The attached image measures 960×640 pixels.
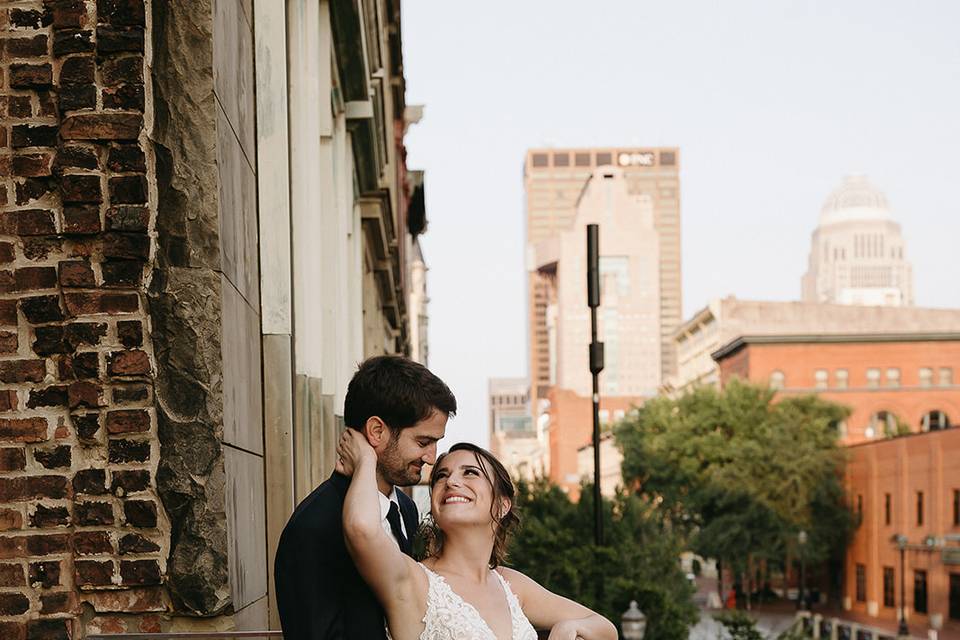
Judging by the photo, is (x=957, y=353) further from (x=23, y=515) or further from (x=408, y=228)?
(x=23, y=515)

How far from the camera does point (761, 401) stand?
7038 cm

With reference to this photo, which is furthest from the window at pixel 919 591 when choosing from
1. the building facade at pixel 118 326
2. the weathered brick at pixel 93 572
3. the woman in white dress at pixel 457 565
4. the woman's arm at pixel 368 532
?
the woman's arm at pixel 368 532

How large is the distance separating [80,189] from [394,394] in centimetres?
166

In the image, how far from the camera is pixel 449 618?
418cm

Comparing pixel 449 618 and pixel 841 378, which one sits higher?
pixel 449 618

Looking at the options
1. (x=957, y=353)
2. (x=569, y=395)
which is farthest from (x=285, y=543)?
(x=569, y=395)

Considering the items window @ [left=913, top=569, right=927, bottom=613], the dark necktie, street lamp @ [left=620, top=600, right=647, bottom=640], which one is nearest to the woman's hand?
the dark necktie

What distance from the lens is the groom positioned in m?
4.00

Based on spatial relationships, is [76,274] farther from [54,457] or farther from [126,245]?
[54,457]

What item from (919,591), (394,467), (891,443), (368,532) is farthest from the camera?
(891,443)

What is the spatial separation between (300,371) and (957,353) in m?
79.7

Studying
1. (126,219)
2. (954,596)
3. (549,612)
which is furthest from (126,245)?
(954,596)

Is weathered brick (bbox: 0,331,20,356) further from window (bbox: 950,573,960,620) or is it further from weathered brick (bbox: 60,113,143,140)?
window (bbox: 950,573,960,620)

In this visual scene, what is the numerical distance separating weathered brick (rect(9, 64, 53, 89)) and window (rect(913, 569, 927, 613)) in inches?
2276
